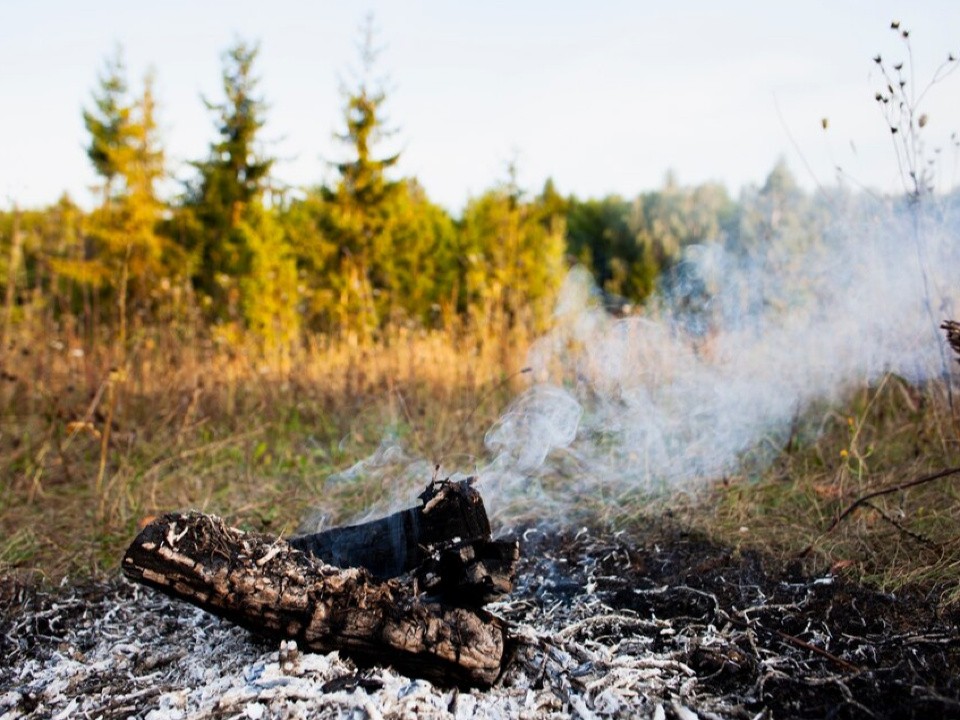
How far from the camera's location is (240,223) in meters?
13.7

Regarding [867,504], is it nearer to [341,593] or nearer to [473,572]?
[473,572]

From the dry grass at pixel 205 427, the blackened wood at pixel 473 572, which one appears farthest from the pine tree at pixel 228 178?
the blackened wood at pixel 473 572

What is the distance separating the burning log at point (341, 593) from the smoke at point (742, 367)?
1437 mm

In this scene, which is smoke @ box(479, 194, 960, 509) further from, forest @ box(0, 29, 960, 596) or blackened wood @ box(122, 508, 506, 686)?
blackened wood @ box(122, 508, 506, 686)

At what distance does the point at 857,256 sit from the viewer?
4.35 m

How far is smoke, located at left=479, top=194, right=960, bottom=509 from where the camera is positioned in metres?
3.89

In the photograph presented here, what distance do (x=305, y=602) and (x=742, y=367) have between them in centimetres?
327

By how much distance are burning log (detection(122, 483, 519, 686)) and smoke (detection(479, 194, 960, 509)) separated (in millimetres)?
1437

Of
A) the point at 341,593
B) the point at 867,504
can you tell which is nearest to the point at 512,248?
the point at 867,504

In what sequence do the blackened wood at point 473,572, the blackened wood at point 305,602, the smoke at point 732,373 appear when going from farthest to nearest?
the smoke at point 732,373, the blackened wood at point 473,572, the blackened wood at point 305,602

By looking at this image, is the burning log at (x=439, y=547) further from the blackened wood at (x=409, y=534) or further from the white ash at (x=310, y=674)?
the white ash at (x=310, y=674)

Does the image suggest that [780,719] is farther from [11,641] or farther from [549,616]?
[11,641]

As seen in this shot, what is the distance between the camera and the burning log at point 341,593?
1884 millimetres

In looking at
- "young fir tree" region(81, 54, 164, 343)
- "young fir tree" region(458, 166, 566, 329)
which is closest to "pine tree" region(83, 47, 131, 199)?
"young fir tree" region(81, 54, 164, 343)
